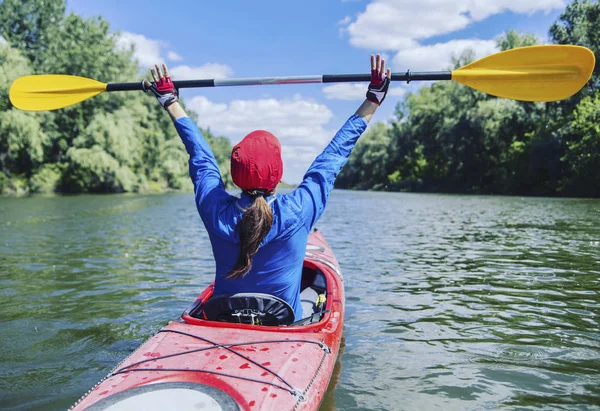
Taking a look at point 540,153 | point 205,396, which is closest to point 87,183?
point 540,153

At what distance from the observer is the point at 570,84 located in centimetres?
460

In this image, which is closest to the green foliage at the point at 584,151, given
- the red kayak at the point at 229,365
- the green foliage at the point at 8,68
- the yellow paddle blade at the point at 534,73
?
the yellow paddle blade at the point at 534,73

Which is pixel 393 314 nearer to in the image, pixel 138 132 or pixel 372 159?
pixel 138 132

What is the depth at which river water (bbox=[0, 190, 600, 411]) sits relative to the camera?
12.0 feet

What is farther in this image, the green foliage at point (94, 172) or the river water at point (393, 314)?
the green foliage at point (94, 172)

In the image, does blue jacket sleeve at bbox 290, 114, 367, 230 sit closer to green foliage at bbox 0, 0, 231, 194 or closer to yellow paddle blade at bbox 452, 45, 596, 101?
yellow paddle blade at bbox 452, 45, 596, 101

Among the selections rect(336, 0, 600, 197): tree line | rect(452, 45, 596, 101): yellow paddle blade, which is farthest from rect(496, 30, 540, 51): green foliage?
rect(452, 45, 596, 101): yellow paddle blade

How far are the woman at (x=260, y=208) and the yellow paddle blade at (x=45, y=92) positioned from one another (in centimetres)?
261

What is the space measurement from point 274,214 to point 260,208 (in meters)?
0.12

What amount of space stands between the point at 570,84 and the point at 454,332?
2.47 m

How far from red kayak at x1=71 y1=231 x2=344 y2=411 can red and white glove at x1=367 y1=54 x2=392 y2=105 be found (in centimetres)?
137

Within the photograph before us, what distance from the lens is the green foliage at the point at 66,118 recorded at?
1148 inches

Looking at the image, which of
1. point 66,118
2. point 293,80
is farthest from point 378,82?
point 66,118

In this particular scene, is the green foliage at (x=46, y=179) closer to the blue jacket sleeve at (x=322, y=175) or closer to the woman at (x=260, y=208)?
the woman at (x=260, y=208)
